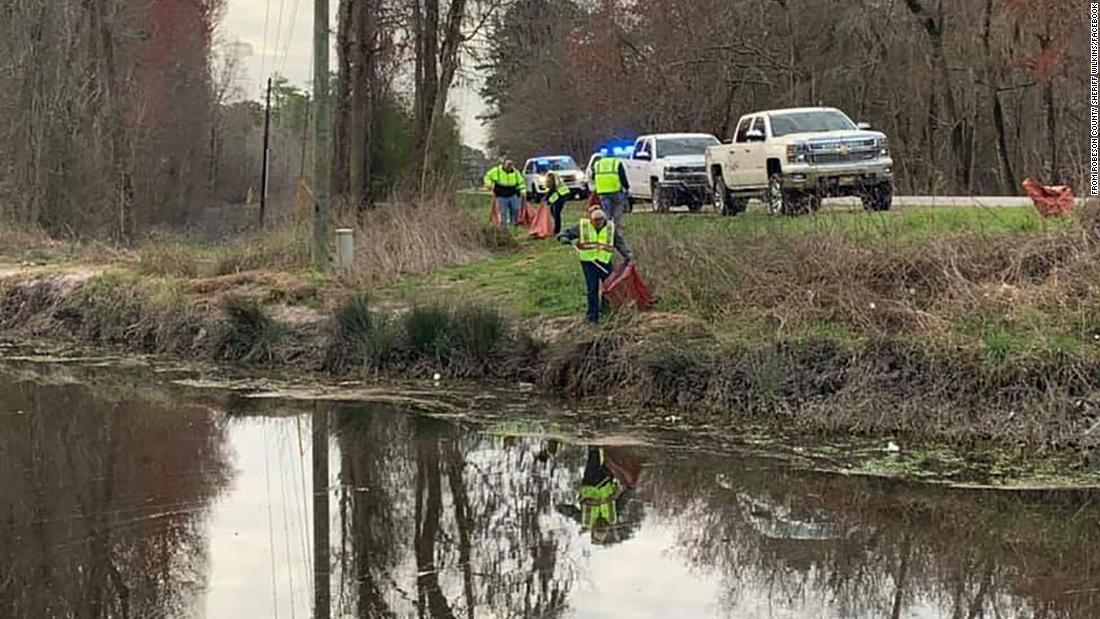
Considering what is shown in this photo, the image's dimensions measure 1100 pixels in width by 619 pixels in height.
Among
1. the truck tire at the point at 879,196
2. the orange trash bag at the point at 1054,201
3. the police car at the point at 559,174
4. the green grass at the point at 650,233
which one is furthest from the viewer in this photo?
the police car at the point at 559,174

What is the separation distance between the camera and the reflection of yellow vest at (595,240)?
15578mm

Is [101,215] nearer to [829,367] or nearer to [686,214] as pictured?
[686,214]

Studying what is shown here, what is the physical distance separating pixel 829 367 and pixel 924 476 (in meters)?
2.67

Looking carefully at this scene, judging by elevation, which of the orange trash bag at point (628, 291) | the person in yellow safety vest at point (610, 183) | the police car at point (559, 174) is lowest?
the orange trash bag at point (628, 291)

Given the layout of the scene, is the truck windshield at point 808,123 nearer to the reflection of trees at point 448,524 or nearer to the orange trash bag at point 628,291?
the orange trash bag at point 628,291

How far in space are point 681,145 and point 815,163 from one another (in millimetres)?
7434

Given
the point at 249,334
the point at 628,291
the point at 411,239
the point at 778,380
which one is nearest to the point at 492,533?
the point at 778,380

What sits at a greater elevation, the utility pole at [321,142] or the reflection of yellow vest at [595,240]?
the utility pole at [321,142]

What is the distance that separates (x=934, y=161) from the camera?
40.2 m

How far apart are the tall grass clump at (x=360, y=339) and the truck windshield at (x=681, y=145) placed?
36.9 feet

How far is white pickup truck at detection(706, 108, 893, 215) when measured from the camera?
20156mm

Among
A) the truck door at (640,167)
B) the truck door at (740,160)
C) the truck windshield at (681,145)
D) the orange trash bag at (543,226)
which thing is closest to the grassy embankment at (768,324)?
the truck door at (740,160)

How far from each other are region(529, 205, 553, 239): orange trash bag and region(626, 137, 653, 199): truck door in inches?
147

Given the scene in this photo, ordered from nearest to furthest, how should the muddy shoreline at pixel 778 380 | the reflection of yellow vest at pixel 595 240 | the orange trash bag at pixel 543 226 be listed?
the muddy shoreline at pixel 778 380 → the reflection of yellow vest at pixel 595 240 → the orange trash bag at pixel 543 226
